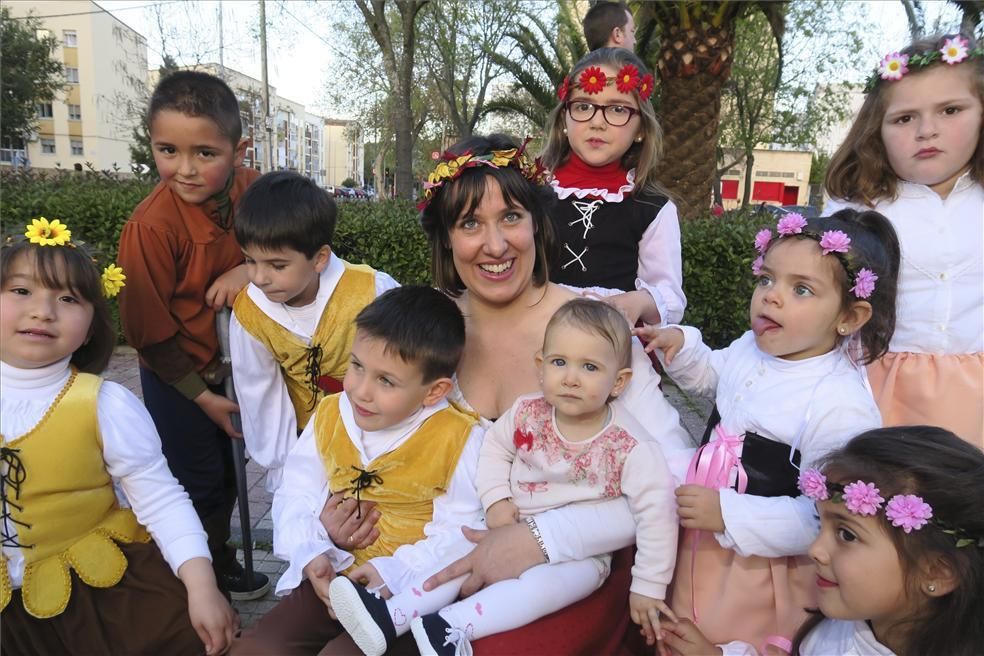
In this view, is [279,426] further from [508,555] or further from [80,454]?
[508,555]

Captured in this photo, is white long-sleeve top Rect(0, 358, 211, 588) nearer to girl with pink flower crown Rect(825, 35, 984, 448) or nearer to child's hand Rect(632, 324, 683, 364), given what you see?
child's hand Rect(632, 324, 683, 364)

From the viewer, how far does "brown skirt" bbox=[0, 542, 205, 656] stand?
1.84 m

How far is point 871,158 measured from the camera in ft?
7.93

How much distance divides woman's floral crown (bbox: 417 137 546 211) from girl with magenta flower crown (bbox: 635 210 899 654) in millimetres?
828

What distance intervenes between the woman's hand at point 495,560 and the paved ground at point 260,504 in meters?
1.59

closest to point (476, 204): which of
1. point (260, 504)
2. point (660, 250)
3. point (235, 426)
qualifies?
point (660, 250)

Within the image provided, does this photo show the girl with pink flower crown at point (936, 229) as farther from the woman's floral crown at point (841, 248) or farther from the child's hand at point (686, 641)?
the child's hand at point (686, 641)

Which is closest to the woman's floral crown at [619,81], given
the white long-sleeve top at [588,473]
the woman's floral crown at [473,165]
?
the woman's floral crown at [473,165]

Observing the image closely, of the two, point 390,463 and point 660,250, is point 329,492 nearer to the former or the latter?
point 390,463

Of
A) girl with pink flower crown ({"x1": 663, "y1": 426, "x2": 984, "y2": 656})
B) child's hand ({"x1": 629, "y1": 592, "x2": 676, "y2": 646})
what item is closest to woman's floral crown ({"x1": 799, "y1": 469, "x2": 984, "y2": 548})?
girl with pink flower crown ({"x1": 663, "y1": 426, "x2": 984, "y2": 656})

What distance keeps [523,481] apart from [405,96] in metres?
12.4

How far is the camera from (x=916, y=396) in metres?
2.28

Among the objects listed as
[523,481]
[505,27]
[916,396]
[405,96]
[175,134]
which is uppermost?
[505,27]

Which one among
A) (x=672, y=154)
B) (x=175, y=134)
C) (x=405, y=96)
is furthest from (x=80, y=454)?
(x=405, y=96)
